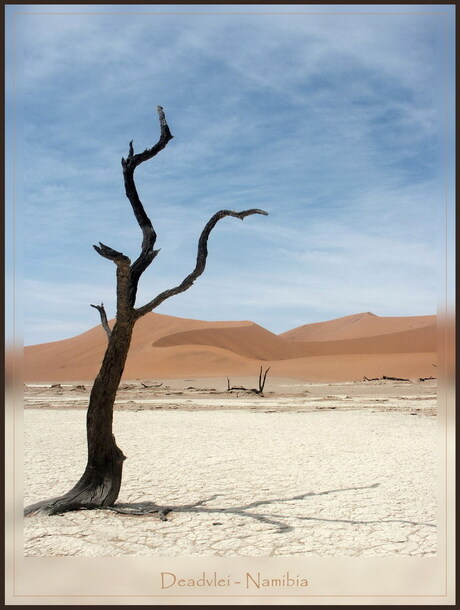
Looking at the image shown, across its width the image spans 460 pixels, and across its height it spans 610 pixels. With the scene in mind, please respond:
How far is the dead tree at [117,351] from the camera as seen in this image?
19.8ft

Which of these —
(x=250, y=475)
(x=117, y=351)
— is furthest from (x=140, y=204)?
(x=250, y=475)

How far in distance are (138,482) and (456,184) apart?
5.92 m

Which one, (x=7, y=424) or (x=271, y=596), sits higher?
(x=7, y=424)

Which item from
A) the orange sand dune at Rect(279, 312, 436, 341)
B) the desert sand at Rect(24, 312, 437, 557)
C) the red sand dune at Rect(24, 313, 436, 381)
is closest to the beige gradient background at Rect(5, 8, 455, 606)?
the desert sand at Rect(24, 312, 437, 557)

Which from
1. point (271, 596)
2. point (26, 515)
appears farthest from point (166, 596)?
point (26, 515)

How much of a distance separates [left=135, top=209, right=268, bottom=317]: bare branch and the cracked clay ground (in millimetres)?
2182

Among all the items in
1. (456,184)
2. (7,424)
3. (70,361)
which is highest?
(456,184)

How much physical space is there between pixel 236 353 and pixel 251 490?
198 feet

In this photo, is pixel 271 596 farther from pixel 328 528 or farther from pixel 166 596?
pixel 328 528

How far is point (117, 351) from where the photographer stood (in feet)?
19.9

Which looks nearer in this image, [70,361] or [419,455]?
[419,455]

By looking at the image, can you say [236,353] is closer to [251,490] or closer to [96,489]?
[251,490]

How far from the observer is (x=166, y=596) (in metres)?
3.70

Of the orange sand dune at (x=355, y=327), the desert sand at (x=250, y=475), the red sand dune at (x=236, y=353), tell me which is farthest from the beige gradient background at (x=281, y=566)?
the orange sand dune at (x=355, y=327)
